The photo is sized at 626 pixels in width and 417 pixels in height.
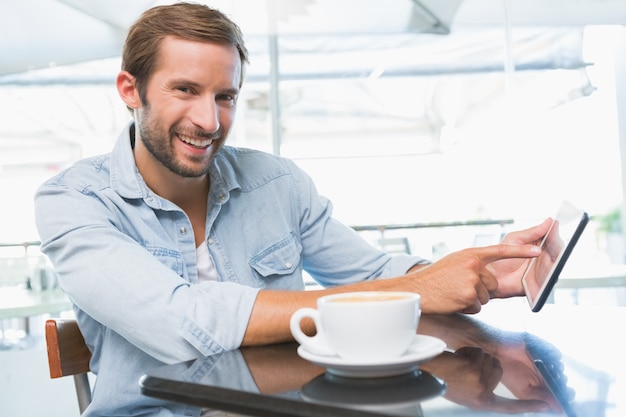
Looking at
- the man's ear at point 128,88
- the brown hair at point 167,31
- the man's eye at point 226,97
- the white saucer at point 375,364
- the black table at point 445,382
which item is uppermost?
the brown hair at point 167,31

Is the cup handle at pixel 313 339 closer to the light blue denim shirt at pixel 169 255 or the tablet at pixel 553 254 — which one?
the light blue denim shirt at pixel 169 255

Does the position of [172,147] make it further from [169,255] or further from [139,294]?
[139,294]

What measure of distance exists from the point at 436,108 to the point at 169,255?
3.24 meters

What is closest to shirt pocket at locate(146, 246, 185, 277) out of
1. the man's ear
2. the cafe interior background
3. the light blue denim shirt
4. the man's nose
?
the light blue denim shirt

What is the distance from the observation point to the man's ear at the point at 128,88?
1.42m

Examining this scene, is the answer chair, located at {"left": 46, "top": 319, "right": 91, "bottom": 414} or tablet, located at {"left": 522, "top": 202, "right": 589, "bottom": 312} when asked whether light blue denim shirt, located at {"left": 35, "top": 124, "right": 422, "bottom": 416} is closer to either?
chair, located at {"left": 46, "top": 319, "right": 91, "bottom": 414}

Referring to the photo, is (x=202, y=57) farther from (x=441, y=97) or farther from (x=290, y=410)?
(x=441, y=97)

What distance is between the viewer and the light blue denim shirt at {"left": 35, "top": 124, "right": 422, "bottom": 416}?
0.92m

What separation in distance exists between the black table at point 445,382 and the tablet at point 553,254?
71mm

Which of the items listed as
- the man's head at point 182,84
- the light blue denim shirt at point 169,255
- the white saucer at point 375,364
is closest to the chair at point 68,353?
the light blue denim shirt at point 169,255

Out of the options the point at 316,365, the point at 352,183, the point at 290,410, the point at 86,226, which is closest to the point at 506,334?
the point at 316,365

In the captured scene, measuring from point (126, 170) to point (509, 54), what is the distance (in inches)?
137

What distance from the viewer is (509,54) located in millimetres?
4246

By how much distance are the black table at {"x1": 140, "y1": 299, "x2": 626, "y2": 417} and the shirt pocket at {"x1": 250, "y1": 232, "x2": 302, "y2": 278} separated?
1.53 ft
